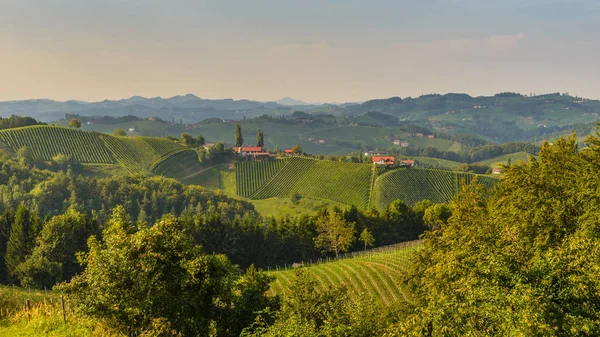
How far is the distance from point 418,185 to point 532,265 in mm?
150442

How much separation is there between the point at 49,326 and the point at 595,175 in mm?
35921

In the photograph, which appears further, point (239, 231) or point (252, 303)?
point (239, 231)

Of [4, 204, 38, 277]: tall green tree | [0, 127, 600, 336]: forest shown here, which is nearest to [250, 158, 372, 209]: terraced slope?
[4, 204, 38, 277]: tall green tree

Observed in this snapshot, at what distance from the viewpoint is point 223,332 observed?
69.8ft

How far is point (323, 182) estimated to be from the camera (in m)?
170

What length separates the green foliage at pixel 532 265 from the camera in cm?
1375

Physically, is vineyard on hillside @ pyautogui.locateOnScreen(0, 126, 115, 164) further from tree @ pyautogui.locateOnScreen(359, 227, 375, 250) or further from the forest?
the forest

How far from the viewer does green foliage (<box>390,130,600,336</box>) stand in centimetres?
1375

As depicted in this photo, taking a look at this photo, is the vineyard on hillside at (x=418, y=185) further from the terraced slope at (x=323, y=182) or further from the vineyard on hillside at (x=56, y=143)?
the vineyard on hillside at (x=56, y=143)

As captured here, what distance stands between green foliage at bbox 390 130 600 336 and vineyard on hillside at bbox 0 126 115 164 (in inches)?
7481

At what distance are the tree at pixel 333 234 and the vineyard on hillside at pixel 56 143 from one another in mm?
139915

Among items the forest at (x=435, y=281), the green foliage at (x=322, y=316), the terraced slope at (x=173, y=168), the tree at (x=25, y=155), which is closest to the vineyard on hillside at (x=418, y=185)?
the terraced slope at (x=173, y=168)

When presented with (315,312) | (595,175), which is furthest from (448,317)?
(595,175)

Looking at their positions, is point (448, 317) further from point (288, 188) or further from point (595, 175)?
point (288, 188)
